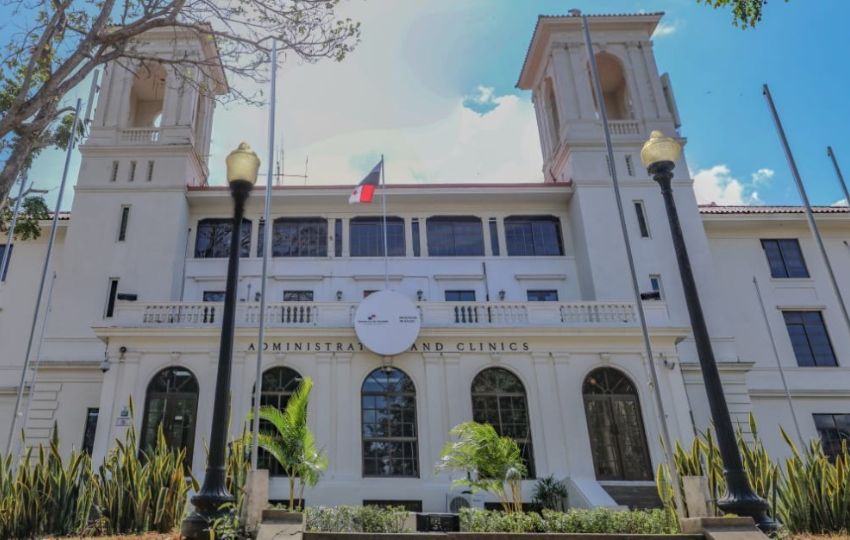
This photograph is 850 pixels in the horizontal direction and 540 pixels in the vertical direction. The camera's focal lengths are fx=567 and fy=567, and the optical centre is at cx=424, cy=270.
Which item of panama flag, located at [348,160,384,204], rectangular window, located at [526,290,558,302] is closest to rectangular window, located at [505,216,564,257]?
rectangular window, located at [526,290,558,302]

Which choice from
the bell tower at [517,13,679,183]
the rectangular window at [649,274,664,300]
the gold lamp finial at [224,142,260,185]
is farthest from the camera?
the bell tower at [517,13,679,183]

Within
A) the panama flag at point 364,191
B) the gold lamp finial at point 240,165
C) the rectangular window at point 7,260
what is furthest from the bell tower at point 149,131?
the gold lamp finial at point 240,165

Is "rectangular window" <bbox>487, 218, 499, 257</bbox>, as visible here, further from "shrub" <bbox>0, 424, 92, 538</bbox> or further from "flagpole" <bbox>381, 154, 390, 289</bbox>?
"shrub" <bbox>0, 424, 92, 538</bbox>

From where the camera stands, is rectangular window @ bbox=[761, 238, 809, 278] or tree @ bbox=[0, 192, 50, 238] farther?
rectangular window @ bbox=[761, 238, 809, 278]

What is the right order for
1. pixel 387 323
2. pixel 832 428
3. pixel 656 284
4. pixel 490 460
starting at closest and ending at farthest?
pixel 490 460, pixel 387 323, pixel 832 428, pixel 656 284

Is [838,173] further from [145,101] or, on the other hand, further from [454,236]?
[145,101]

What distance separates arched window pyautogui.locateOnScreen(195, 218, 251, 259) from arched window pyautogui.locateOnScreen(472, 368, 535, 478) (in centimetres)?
1189

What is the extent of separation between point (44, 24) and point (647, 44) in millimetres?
26303

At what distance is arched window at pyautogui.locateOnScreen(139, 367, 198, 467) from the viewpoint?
57.9 feet

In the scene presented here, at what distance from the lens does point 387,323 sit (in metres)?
18.6

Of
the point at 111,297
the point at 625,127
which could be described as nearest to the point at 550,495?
the point at 625,127

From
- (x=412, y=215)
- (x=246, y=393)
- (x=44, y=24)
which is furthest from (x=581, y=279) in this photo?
(x=44, y=24)

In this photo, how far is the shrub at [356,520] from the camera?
38.9 ft

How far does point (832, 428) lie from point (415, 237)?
18888mm
